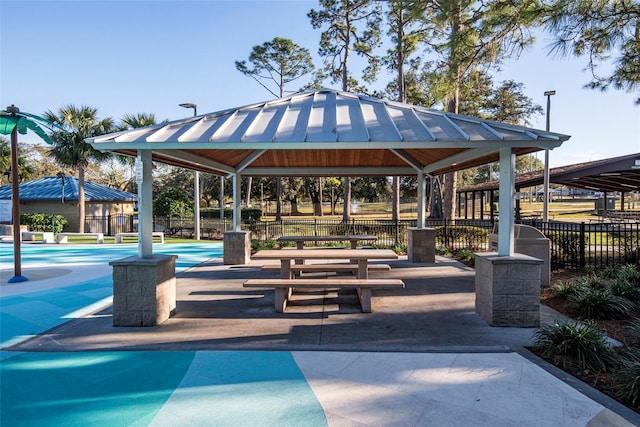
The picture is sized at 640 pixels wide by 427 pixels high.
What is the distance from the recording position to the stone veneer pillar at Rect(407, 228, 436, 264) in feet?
34.7

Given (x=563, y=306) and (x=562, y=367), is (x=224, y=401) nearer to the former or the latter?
(x=562, y=367)

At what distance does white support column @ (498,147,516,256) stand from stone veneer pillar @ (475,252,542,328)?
0.26 metres

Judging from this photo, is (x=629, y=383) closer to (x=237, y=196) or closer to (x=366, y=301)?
(x=366, y=301)

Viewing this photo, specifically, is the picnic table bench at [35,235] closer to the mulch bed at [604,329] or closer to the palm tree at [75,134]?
the palm tree at [75,134]

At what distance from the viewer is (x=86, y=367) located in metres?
3.99

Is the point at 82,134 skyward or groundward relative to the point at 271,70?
groundward

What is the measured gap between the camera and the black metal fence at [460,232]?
32.5 feet

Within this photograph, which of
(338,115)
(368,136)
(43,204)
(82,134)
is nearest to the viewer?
(368,136)

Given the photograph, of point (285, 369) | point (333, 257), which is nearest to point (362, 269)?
point (333, 257)

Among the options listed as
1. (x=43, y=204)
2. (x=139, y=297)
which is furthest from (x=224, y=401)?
(x=43, y=204)

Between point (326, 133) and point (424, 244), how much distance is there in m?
6.27

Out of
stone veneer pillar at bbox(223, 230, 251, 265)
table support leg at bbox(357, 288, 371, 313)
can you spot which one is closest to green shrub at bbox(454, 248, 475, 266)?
table support leg at bbox(357, 288, 371, 313)

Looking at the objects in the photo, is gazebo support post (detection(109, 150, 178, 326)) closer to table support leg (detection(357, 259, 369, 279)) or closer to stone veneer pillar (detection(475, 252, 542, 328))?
table support leg (detection(357, 259, 369, 279))

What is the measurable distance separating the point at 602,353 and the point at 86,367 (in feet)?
17.8
